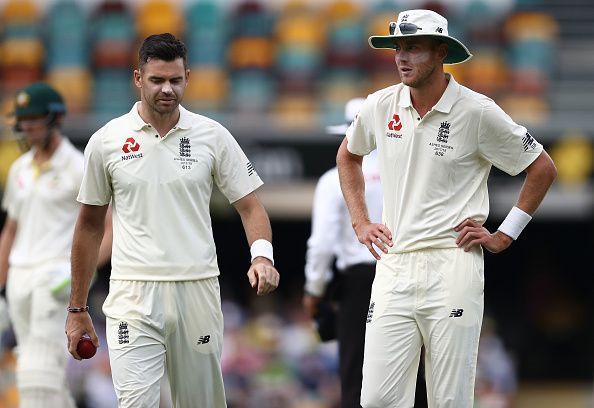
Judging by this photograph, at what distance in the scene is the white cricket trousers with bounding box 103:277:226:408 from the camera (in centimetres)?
661

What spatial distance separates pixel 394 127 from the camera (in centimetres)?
694

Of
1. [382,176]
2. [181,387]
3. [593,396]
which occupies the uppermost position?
[382,176]

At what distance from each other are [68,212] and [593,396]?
14398mm

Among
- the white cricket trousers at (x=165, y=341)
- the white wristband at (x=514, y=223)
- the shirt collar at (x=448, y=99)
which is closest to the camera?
the white cricket trousers at (x=165, y=341)

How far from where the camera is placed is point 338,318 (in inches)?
350

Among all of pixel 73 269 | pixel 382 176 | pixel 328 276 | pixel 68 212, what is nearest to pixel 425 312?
pixel 382 176

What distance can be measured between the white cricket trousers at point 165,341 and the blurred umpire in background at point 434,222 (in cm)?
78

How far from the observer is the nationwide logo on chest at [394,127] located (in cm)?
691

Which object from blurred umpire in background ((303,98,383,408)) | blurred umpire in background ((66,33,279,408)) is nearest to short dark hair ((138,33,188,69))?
blurred umpire in background ((66,33,279,408))

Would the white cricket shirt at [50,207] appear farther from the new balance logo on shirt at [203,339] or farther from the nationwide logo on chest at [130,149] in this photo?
the new balance logo on shirt at [203,339]

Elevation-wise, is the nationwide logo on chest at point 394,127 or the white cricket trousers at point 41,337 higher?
the nationwide logo on chest at point 394,127

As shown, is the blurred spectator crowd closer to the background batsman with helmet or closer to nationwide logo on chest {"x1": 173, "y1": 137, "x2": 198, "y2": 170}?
the background batsman with helmet

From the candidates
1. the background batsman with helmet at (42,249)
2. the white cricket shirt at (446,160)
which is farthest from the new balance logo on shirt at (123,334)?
the background batsman with helmet at (42,249)

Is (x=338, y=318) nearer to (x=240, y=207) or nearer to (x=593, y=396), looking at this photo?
(x=240, y=207)
